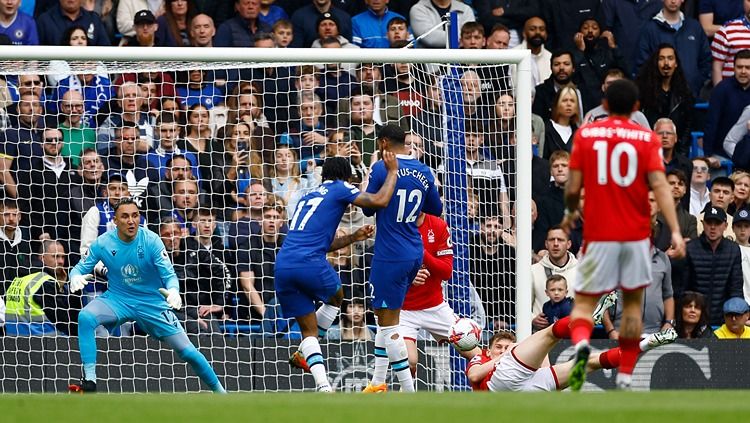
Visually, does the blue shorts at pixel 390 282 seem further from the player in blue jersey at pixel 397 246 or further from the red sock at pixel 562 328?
the red sock at pixel 562 328

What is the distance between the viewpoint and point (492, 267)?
15.4m

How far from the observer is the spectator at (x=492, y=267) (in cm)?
1531

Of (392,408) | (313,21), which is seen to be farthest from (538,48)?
(392,408)

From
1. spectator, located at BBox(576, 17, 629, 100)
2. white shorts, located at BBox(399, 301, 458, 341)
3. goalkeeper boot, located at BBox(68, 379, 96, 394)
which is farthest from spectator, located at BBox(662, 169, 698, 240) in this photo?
goalkeeper boot, located at BBox(68, 379, 96, 394)

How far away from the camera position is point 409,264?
1320 centimetres

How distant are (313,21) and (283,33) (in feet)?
2.27

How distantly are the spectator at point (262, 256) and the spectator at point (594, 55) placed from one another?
4807 mm

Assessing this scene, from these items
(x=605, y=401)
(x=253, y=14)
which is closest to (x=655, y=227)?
(x=253, y=14)


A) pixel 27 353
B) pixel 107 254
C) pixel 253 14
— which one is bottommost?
pixel 27 353

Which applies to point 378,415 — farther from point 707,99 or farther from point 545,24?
point 707,99

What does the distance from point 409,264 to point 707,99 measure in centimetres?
788

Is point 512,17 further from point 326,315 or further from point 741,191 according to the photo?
point 326,315

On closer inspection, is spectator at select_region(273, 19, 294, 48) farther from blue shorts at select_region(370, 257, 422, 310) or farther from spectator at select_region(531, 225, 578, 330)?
blue shorts at select_region(370, 257, 422, 310)

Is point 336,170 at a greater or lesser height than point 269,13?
lesser
